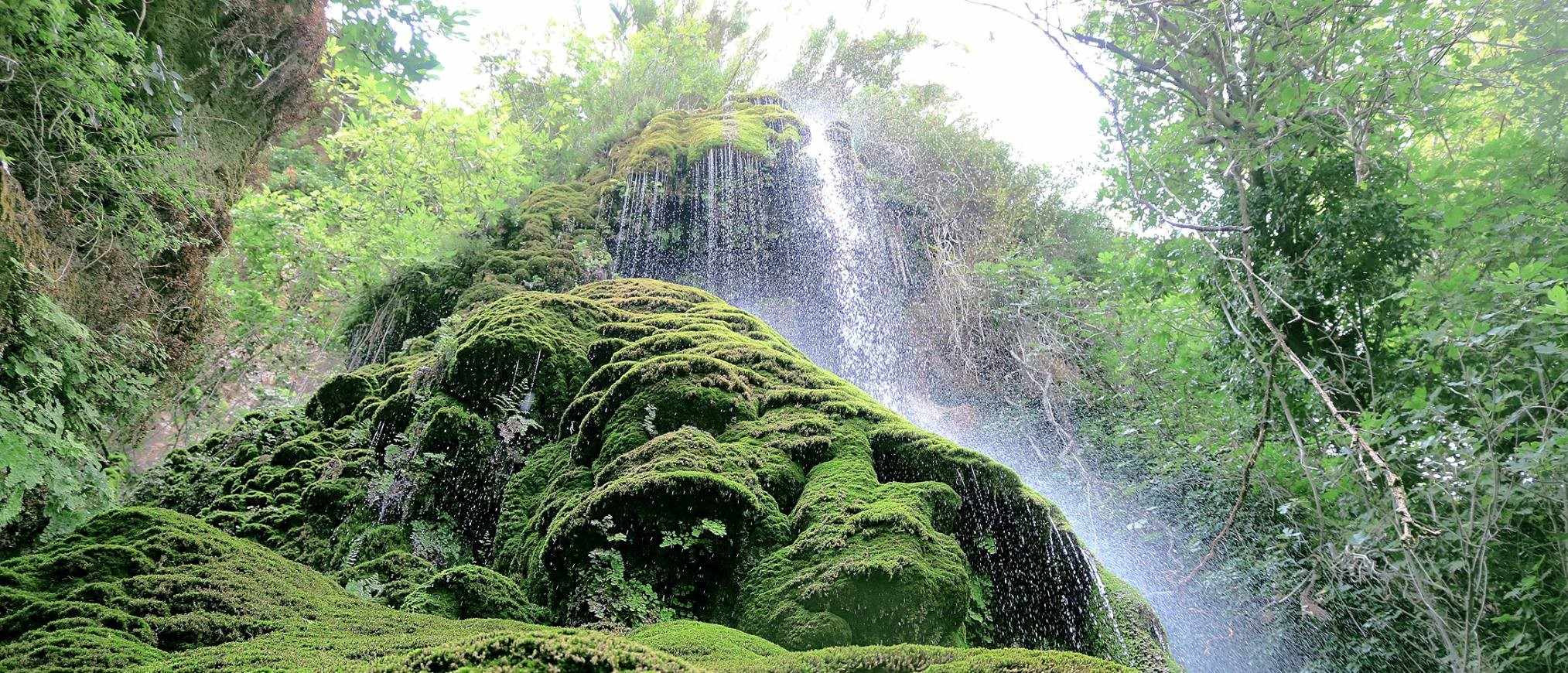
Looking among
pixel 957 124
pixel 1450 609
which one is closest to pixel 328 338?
pixel 1450 609

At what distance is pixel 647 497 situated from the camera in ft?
11.7

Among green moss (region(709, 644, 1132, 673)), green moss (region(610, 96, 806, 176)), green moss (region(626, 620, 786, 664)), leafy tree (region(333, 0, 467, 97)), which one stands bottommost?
green moss (region(709, 644, 1132, 673))

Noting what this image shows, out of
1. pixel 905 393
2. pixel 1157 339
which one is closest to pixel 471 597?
pixel 1157 339

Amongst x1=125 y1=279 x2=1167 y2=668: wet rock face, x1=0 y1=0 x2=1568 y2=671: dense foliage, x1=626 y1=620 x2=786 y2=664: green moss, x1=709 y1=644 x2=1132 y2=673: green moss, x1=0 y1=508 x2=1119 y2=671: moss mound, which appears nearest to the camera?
x1=0 y1=508 x2=1119 y2=671: moss mound

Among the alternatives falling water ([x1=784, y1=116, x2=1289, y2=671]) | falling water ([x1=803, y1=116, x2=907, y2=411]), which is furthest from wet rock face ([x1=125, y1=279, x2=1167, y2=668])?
falling water ([x1=803, y1=116, x2=907, y2=411])

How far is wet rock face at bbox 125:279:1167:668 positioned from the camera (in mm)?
3330

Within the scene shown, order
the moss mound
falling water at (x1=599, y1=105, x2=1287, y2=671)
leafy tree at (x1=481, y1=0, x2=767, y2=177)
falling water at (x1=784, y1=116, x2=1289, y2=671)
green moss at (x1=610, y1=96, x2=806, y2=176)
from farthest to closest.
→ leafy tree at (x1=481, y1=0, x2=767, y2=177)
green moss at (x1=610, y1=96, x2=806, y2=176)
falling water at (x1=599, y1=105, x2=1287, y2=671)
falling water at (x1=784, y1=116, x2=1289, y2=671)
the moss mound

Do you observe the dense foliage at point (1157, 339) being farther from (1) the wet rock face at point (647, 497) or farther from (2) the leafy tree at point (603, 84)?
(2) the leafy tree at point (603, 84)

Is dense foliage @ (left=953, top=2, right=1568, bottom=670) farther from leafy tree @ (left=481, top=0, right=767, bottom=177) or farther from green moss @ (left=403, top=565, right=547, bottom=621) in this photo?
leafy tree @ (left=481, top=0, right=767, bottom=177)

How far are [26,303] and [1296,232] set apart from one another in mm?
6808

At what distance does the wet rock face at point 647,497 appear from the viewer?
10.9ft

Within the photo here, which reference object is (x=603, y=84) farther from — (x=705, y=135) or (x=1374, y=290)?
(x=1374, y=290)

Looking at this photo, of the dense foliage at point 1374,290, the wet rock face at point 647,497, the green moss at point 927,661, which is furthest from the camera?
the wet rock face at point 647,497

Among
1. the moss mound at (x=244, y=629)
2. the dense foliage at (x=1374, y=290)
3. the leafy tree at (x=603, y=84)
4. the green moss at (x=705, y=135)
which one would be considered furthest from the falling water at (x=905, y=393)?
the moss mound at (x=244, y=629)
